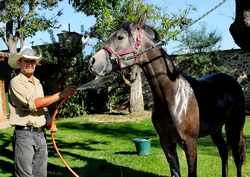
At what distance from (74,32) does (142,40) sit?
15.9m

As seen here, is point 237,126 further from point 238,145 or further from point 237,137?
point 238,145

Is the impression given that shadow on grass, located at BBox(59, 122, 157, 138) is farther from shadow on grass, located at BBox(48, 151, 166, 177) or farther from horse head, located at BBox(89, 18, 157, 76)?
horse head, located at BBox(89, 18, 157, 76)

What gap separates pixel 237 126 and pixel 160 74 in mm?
1928

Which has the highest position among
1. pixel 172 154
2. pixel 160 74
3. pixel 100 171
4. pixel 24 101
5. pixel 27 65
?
pixel 27 65

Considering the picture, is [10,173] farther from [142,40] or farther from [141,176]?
[142,40]

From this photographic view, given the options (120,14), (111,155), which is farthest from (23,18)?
(111,155)

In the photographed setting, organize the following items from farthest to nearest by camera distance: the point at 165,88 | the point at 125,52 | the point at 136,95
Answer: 1. the point at 136,95
2. the point at 165,88
3. the point at 125,52

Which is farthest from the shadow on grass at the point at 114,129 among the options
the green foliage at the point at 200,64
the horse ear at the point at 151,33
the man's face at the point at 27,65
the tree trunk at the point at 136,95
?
the man's face at the point at 27,65

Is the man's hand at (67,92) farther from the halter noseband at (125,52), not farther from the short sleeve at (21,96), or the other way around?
the halter noseband at (125,52)

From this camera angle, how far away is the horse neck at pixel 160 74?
5.31 m

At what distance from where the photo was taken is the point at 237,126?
6.71 meters

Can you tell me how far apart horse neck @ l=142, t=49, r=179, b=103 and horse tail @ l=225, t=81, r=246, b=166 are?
1.51 m

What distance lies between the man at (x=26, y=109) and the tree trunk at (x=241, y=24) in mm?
1682

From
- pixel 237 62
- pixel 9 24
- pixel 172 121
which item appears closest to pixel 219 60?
pixel 237 62
